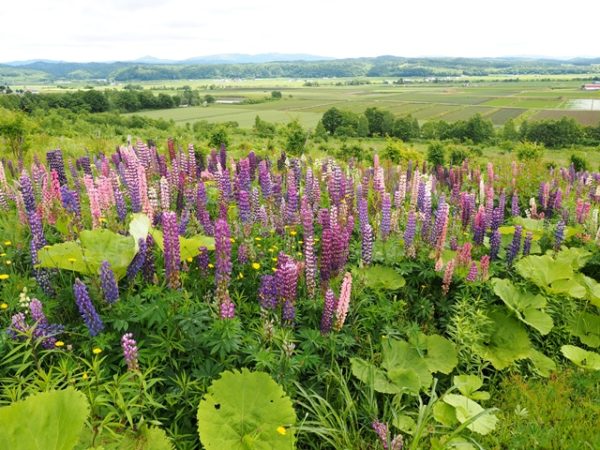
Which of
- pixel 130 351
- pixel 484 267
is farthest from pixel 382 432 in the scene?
pixel 484 267

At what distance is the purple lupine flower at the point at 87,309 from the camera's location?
10.8 feet

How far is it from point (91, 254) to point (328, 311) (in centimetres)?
221

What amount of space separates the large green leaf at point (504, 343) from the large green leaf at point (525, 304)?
5.6 inches

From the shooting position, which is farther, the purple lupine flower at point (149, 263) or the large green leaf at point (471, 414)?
the purple lupine flower at point (149, 263)

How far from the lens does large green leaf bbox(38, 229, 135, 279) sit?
3.97 m

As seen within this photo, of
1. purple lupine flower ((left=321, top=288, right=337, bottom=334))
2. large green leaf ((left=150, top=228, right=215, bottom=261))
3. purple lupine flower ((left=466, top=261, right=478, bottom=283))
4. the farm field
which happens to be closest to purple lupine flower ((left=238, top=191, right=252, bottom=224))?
large green leaf ((left=150, top=228, right=215, bottom=261))

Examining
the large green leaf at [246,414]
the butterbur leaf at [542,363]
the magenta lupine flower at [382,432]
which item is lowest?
the butterbur leaf at [542,363]

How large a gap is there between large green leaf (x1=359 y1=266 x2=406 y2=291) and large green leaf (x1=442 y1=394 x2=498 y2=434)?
1.36 m

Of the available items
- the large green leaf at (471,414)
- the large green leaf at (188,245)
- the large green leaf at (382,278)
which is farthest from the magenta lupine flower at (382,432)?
the large green leaf at (188,245)

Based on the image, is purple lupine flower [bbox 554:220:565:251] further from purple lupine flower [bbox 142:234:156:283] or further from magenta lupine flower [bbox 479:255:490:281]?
purple lupine flower [bbox 142:234:156:283]

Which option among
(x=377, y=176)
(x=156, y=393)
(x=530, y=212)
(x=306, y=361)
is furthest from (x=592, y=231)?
(x=156, y=393)

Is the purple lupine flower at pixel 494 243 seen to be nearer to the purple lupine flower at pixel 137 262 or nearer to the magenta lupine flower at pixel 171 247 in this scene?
the magenta lupine flower at pixel 171 247

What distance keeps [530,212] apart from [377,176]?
3.37 meters

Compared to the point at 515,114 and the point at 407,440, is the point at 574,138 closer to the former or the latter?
the point at 515,114
